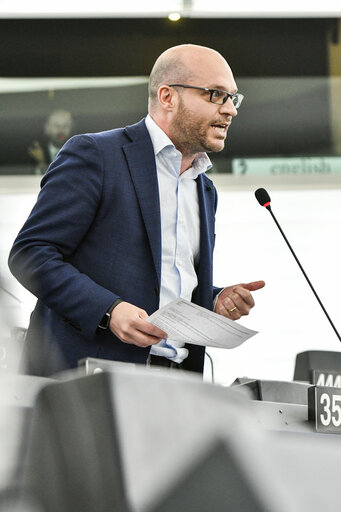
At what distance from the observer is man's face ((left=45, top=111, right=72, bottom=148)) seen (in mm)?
6480

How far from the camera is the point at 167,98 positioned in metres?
1.86

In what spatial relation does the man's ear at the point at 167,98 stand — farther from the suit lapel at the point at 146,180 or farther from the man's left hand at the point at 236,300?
the man's left hand at the point at 236,300

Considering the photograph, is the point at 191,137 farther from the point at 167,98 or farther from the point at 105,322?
the point at 105,322

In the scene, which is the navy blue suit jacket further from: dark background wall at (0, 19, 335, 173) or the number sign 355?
dark background wall at (0, 19, 335, 173)

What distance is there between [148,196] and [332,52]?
529 cm

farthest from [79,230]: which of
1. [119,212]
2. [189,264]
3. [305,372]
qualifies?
[305,372]

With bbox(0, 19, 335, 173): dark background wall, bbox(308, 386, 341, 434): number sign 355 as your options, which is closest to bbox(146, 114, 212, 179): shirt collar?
bbox(308, 386, 341, 434): number sign 355

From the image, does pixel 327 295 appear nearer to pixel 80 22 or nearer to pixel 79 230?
pixel 80 22

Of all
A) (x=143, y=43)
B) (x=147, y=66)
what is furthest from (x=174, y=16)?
(x=147, y=66)

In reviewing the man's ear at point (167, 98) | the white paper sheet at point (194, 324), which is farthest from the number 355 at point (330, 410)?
the man's ear at point (167, 98)

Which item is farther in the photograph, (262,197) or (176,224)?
(262,197)

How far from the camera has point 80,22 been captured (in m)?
6.50

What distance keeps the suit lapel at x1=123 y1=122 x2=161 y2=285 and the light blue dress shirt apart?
48 mm

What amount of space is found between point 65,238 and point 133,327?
0.26 meters
